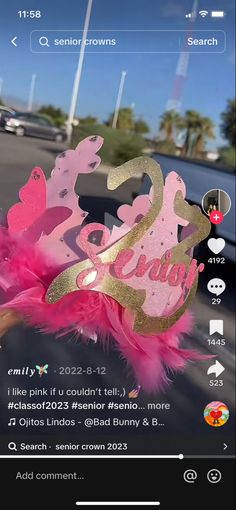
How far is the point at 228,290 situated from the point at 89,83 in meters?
0.62

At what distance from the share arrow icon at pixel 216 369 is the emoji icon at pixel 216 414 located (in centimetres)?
8

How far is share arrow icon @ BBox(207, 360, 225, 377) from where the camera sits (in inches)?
65.7

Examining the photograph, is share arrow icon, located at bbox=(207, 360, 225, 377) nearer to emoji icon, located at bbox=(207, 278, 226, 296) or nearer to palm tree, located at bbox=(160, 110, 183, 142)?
emoji icon, located at bbox=(207, 278, 226, 296)

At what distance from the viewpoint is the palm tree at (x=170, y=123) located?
1626 mm

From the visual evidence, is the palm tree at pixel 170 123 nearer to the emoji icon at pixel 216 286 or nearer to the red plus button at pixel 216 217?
the red plus button at pixel 216 217

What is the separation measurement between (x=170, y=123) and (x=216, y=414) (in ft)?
2.49

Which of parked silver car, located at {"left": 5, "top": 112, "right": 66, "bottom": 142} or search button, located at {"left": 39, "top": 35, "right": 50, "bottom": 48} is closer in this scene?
search button, located at {"left": 39, "top": 35, "right": 50, "bottom": 48}

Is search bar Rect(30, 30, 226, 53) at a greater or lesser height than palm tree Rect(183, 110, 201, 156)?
greater
